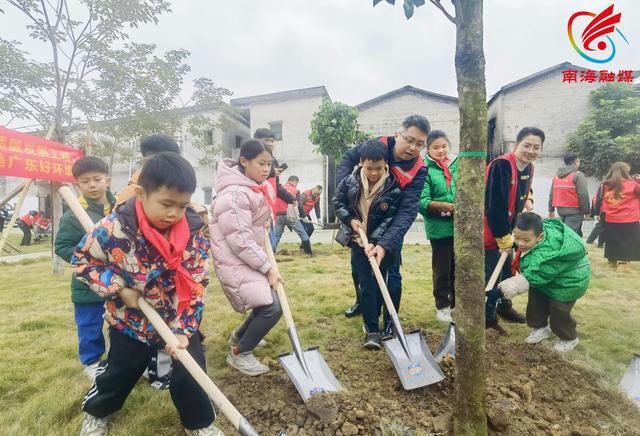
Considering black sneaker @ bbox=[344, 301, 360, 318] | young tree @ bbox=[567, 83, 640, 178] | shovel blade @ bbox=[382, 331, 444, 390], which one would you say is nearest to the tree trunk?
shovel blade @ bbox=[382, 331, 444, 390]

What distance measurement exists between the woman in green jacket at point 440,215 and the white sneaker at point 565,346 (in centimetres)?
90

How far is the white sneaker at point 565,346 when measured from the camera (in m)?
2.92

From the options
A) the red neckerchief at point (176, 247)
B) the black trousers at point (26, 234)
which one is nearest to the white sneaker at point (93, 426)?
the red neckerchief at point (176, 247)

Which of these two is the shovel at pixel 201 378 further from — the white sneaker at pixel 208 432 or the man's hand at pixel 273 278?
the man's hand at pixel 273 278

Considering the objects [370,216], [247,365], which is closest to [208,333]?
[247,365]

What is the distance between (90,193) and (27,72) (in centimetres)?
536

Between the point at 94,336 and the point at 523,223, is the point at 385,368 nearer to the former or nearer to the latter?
the point at 523,223

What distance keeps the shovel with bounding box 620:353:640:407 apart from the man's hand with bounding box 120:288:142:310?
118 inches

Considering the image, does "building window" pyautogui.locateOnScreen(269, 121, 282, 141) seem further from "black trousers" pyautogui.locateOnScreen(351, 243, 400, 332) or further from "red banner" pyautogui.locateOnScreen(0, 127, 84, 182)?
"black trousers" pyautogui.locateOnScreen(351, 243, 400, 332)

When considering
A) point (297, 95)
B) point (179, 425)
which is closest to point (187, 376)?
point (179, 425)

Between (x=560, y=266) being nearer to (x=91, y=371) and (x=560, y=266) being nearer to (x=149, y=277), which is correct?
(x=149, y=277)

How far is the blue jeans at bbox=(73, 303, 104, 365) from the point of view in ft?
7.98

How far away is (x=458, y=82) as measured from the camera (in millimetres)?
1696

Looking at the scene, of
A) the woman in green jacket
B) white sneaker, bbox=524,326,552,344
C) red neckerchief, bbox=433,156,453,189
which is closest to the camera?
white sneaker, bbox=524,326,552,344
